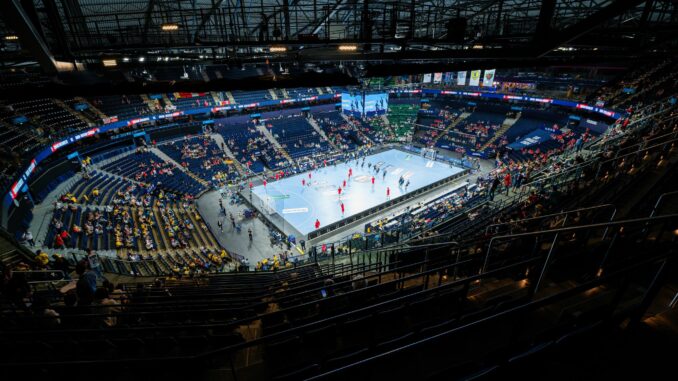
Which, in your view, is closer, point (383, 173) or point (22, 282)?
point (22, 282)

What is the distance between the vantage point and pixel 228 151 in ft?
116

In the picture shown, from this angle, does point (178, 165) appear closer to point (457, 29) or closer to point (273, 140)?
point (273, 140)

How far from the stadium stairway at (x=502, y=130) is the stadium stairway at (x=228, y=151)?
27366 millimetres

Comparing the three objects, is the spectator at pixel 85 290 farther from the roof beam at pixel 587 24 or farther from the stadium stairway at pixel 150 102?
the stadium stairway at pixel 150 102

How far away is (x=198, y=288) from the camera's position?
30.2 ft

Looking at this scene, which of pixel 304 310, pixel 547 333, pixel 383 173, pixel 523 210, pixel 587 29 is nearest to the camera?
pixel 547 333

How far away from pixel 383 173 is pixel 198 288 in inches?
1014

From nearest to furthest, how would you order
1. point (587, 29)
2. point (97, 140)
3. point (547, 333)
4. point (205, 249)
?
→ point (547, 333)
point (587, 29)
point (205, 249)
point (97, 140)

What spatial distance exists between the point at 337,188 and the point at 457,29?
21732 mm

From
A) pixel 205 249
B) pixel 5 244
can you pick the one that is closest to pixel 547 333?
pixel 5 244

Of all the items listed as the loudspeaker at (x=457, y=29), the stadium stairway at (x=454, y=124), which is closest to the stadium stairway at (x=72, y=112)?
the loudspeaker at (x=457, y=29)

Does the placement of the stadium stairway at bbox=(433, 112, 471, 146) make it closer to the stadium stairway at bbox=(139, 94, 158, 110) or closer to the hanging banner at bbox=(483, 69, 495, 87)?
the hanging banner at bbox=(483, 69, 495, 87)

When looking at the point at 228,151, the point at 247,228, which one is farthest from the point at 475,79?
the point at 247,228

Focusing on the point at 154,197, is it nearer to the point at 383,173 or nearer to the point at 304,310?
the point at 383,173
